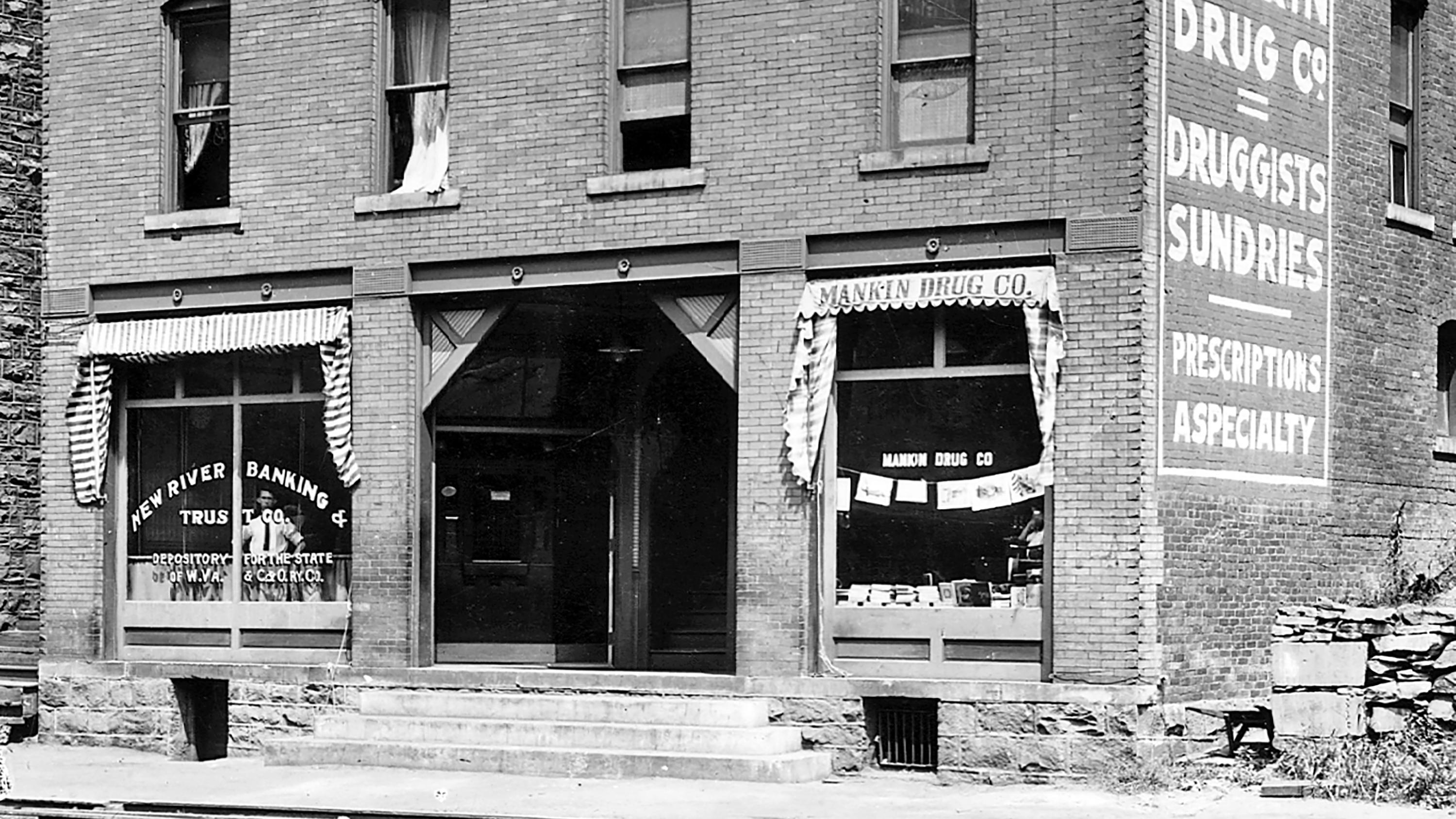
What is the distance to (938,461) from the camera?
60.5ft

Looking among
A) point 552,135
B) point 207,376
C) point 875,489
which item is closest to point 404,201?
point 552,135

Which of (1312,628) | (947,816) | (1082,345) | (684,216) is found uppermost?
(684,216)

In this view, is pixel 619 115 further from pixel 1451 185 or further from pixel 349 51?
pixel 1451 185

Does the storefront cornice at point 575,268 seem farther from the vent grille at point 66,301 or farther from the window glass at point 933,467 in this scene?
the vent grille at point 66,301

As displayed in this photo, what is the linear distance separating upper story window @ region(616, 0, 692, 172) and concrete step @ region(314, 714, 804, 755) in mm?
4895

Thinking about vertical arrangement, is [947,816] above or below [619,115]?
below

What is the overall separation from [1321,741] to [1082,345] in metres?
3.69

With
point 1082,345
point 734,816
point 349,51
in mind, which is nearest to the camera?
point 734,816

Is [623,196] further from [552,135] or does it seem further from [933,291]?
[933,291]

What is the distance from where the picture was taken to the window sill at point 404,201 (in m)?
20.1

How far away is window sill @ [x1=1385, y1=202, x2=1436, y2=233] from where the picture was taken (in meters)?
20.5

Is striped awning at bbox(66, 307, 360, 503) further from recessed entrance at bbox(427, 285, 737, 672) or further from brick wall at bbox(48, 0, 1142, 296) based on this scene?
recessed entrance at bbox(427, 285, 737, 672)

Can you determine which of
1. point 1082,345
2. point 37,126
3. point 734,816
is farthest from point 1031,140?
point 37,126

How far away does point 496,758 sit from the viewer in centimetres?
1845
